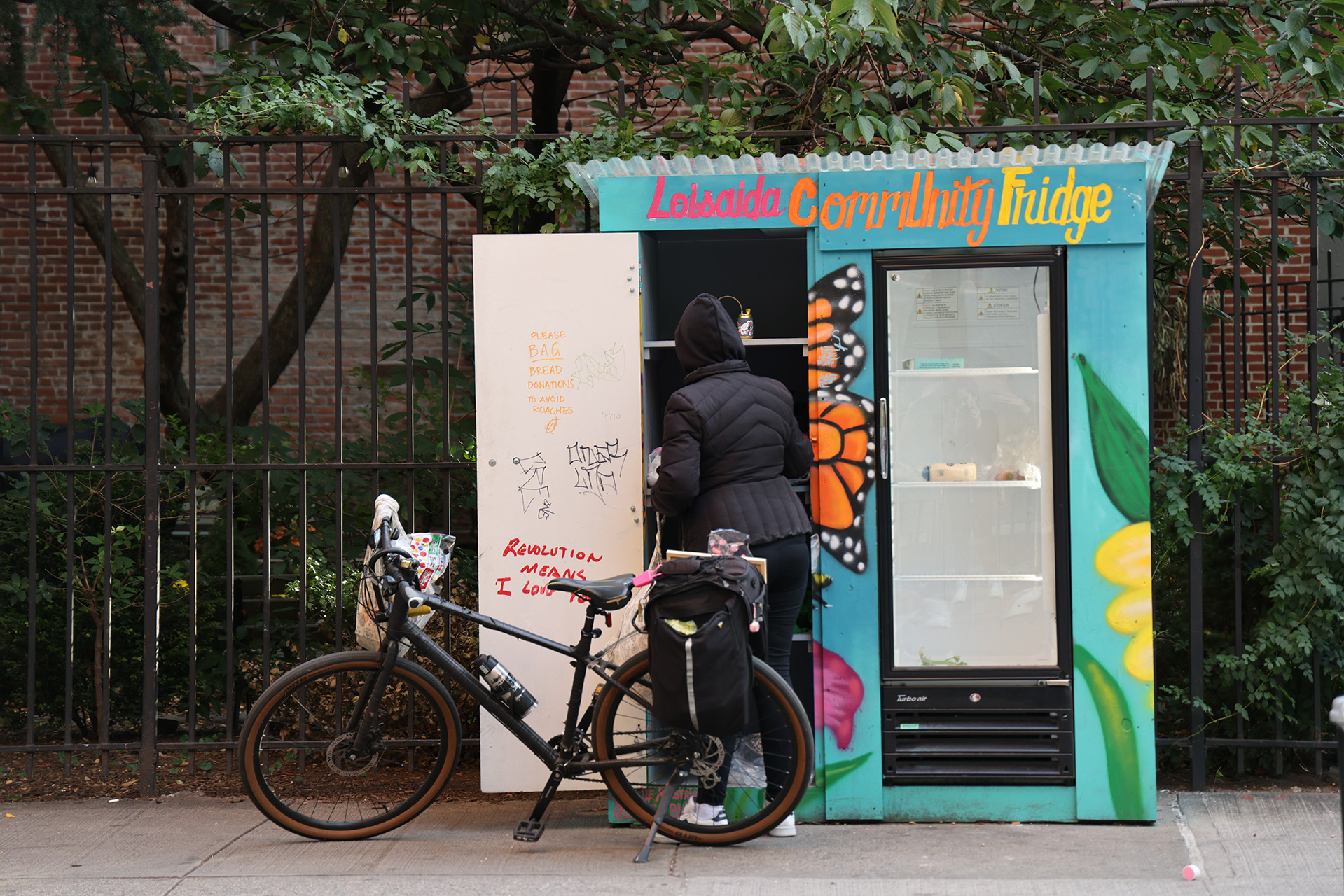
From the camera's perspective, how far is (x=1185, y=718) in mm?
5250

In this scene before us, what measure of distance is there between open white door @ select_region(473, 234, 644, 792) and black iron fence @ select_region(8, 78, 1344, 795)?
50 centimetres

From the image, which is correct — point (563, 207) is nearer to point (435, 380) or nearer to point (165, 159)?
point (165, 159)

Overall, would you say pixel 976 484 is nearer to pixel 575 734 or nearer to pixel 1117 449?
pixel 1117 449

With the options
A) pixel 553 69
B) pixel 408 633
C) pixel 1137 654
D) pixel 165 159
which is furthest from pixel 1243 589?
pixel 165 159

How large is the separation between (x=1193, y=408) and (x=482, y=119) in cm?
333

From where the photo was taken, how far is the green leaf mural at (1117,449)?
4215 mm

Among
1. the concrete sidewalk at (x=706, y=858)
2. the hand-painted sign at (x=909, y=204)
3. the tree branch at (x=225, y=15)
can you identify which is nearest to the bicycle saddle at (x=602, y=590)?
the concrete sidewalk at (x=706, y=858)

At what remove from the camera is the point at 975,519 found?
4742mm

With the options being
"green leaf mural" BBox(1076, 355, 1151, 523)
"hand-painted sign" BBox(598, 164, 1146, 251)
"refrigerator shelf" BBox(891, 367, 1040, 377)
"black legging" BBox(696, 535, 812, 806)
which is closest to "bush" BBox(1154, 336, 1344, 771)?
"green leaf mural" BBox(1076, 355, 1151, 523)

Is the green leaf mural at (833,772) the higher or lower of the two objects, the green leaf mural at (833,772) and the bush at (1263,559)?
the lower

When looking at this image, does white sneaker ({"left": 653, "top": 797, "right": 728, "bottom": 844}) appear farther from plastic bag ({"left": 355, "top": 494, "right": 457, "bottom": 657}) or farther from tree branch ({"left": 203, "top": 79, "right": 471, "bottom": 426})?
tree branch ({"left": 203, "top": 79, "right": 471, "bottom": 426})

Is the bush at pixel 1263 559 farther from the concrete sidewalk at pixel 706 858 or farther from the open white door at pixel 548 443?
the open white door at pixel 548 443

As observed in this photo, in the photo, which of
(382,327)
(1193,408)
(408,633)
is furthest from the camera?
(382,327)

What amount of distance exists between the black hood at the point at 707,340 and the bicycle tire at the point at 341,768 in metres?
1.51
